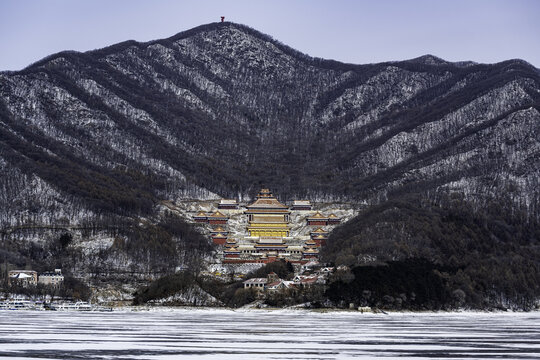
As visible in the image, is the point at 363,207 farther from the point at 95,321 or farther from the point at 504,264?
the point at 95,321

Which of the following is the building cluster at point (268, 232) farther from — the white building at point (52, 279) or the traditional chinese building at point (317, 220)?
the white building at point (52, 279)

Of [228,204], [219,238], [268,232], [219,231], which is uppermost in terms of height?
[228,204]

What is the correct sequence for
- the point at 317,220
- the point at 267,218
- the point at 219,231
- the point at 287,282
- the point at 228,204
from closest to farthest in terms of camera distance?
the point at 287,282
the point at 219,231
the point at 317,220
the point at 267,218
the point at 228,204

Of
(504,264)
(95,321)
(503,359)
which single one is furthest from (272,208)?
(503,359)

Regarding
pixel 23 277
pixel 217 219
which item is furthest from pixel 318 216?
pixel 23 277

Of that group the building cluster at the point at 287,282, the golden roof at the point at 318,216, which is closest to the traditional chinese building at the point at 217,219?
the golden roof at the point at 318,216

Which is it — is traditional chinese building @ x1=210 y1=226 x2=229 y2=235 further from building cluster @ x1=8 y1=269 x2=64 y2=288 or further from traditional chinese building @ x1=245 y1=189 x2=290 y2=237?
building cluster @ x1=8 y1=269 x2=64 y2=288

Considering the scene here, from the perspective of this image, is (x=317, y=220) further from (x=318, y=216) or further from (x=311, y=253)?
(x=311, y=253)

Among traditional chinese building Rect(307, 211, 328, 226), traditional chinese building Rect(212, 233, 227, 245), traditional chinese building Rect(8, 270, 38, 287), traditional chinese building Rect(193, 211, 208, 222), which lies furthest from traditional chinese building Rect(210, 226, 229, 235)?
traditional chinese building Rect(8, 270, 38, 287)
